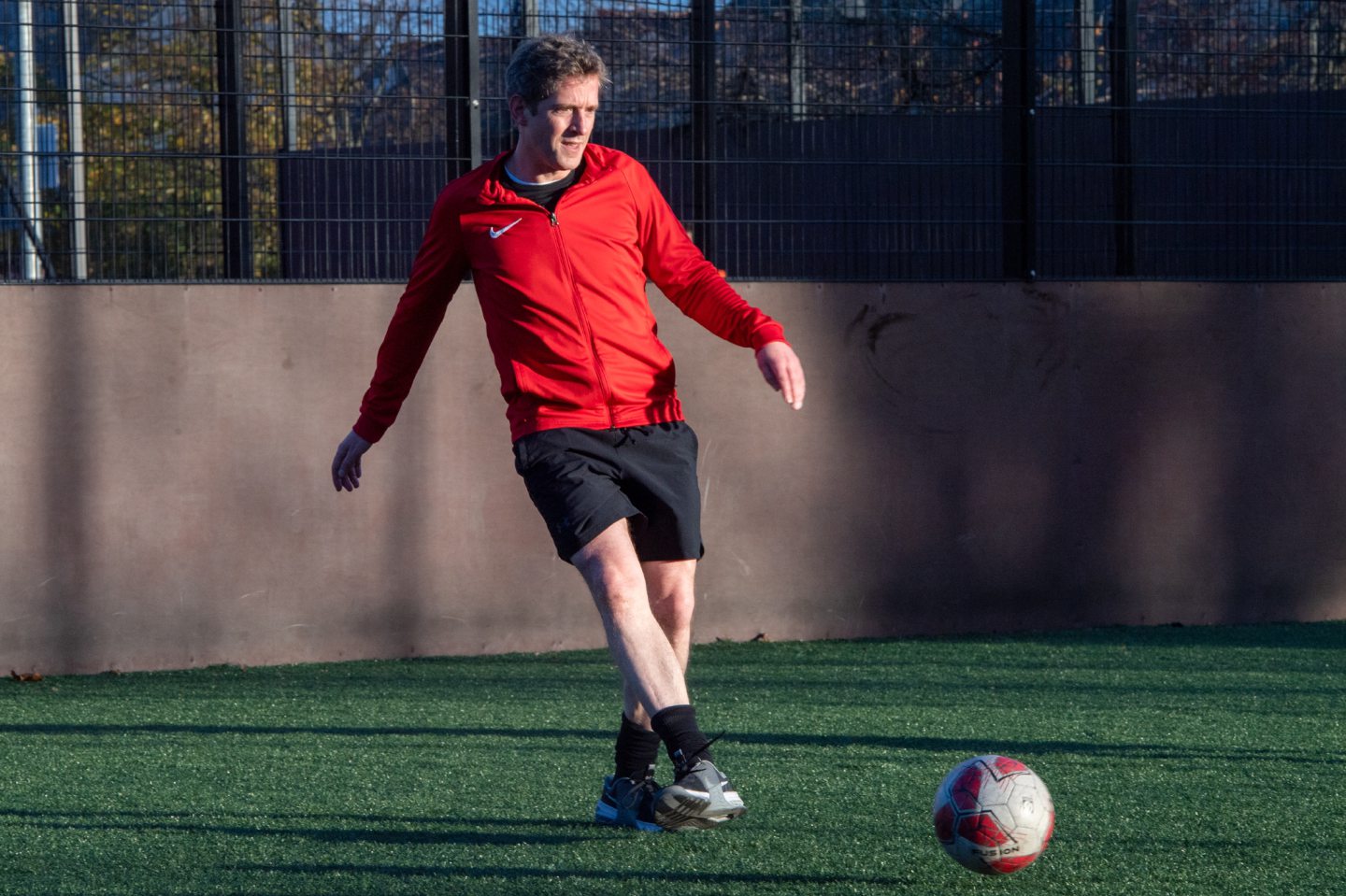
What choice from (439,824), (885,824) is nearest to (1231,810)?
(885,824)

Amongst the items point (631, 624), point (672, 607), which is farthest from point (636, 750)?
point (631, 624)

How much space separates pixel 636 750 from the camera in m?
3.96

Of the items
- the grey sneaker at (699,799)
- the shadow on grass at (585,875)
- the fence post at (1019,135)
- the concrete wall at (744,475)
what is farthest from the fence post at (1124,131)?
the shadow on grass at (585,875)

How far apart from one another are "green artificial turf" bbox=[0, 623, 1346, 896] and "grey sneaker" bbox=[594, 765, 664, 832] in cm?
6

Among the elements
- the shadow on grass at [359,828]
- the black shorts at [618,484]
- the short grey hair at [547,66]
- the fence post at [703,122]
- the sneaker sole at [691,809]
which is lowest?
the shadow on grass at [359,828]

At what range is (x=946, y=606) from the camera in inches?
320

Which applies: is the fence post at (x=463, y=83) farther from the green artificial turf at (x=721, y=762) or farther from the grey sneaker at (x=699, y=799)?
the grey sneaker at (x=699, y=799)

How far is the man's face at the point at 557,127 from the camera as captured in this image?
3705mm

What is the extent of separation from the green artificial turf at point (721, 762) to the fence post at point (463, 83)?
8.17 feet

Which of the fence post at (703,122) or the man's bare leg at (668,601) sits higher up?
the fence post at (703,122)

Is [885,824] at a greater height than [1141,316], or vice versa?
[1141,316]

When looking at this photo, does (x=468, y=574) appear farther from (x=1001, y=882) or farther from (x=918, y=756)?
(x=1001, y=882)

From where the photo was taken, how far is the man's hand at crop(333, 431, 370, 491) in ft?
13.5

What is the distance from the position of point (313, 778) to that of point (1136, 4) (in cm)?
622
